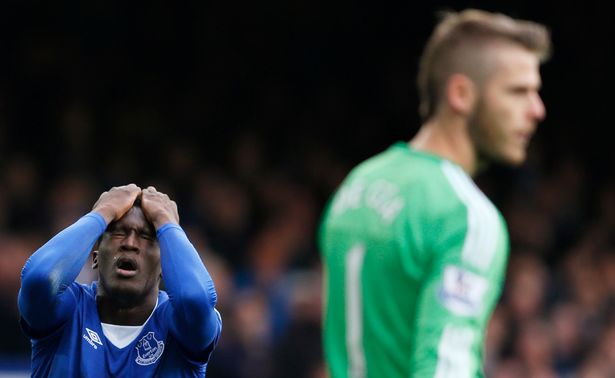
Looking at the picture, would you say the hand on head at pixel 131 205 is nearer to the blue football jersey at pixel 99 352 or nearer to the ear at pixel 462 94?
the blue football jersey at pixel 99 352

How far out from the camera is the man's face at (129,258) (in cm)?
379

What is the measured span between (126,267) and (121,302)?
0.12 meters

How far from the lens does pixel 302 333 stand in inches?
313

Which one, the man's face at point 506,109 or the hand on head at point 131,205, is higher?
the man's face at point 506,109

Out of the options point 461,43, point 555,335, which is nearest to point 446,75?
point 461,43

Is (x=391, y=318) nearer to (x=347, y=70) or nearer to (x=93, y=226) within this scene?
(x=93, y=226)

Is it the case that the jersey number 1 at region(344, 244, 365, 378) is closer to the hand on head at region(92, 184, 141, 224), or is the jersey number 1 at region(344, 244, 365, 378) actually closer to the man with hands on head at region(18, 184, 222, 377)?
the man with hands on head at region(18, 184, 222, 377)

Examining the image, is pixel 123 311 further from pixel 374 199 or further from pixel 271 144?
pixel 271 144

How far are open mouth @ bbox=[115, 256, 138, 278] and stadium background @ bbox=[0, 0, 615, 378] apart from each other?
348 centimetres

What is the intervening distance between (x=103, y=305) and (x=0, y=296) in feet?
11.5

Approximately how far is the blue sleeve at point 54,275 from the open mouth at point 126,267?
10cm

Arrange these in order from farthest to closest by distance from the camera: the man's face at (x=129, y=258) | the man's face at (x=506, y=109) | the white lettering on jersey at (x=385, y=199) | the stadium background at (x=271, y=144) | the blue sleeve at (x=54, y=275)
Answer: the stadium background at (x=271, y=144) → the man's face at (x=129, y=258) → the blue sleeve at (x=54, y=275) → the man's face at (x=506, y=109) → the white lettering on jersey at (x=385, y=199)

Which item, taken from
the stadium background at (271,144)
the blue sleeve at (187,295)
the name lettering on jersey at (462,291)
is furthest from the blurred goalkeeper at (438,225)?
the stadium background at (271,144)

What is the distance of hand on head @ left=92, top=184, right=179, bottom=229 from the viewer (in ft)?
12.6
